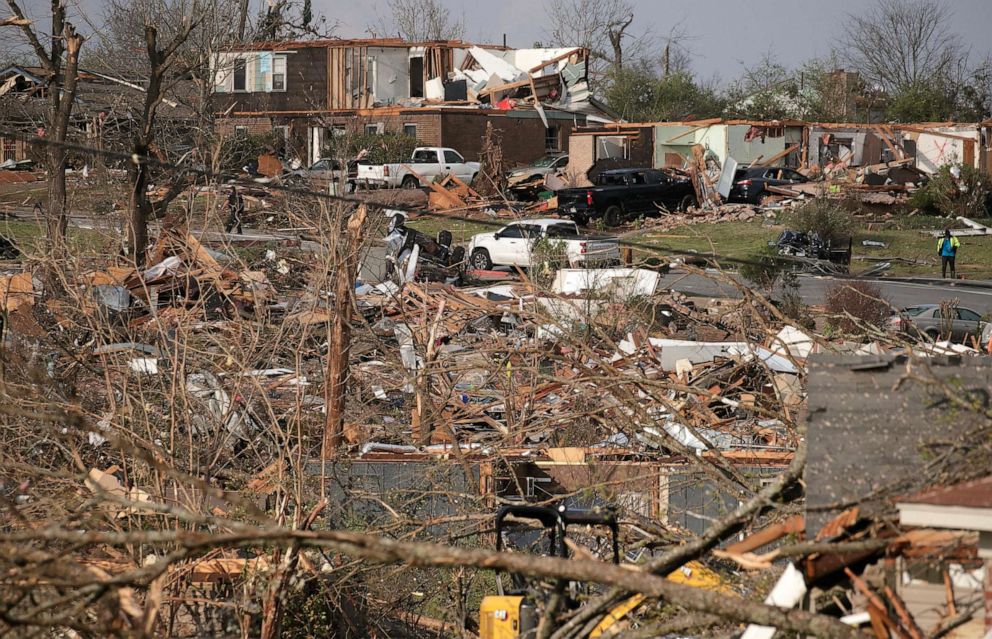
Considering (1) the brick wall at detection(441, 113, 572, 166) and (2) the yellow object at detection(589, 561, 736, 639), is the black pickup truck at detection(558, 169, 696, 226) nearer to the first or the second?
(1) the brick wall at detection(441, 113, 572, 166)

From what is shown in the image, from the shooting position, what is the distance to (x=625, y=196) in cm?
3169

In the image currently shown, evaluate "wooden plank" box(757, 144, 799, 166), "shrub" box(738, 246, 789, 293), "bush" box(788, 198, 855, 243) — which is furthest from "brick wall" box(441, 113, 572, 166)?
"shrub" box(738, 246, 789, 293)

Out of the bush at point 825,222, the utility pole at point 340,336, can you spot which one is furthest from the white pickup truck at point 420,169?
the utility pole at point 340,336

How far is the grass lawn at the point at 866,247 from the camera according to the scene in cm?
2561

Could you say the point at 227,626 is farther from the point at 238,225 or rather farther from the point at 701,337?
the point at 238,225

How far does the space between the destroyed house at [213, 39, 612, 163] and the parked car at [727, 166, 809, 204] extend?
27.0 ft

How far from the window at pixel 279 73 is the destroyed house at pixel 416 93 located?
0.04m

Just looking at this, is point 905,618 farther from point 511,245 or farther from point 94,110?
point 94,110

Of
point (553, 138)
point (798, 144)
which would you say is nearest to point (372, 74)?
point (553, 138)

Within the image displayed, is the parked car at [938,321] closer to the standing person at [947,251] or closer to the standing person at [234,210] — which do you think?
the standing person at [947,251]

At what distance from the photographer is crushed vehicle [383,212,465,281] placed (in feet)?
67.4

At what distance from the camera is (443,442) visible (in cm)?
1129

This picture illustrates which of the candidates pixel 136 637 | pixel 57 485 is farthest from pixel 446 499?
pixel 136 637

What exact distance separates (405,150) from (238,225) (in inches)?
563
